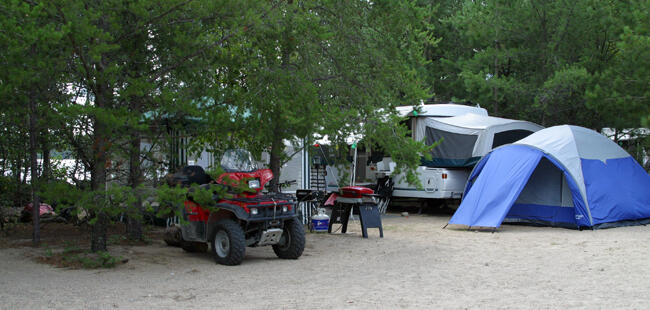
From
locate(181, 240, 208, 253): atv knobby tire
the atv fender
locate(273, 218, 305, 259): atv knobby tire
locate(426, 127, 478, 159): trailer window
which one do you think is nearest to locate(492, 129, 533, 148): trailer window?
locate(426, 127, 478, 159): trailer window

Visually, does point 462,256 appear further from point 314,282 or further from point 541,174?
point 541,174

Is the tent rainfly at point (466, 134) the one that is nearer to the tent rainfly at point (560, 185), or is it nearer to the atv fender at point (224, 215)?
the tent rainfly at point (560, 185)

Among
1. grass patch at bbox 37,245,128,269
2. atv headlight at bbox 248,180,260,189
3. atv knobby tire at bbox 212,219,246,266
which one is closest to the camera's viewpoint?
grass patch at bbox 37,245,128,269

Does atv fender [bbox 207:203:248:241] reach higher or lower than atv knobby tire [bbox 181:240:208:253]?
higher

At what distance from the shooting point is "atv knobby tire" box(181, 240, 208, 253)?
30.6 ft

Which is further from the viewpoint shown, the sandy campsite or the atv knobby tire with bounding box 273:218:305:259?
the atv knobby tire with bounding box 273:218:305:259

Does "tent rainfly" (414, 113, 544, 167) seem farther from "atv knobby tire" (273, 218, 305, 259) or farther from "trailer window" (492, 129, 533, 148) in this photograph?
"atv knobby tire" (273, 218, 305, 259)

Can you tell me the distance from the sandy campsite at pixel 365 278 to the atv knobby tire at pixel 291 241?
0.18 meters

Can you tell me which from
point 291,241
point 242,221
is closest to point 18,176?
point 242,221

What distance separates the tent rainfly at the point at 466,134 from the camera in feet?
49.9

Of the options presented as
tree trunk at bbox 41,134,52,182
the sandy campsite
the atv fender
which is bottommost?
the sandy campsite

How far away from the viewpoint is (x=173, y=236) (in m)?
9.75

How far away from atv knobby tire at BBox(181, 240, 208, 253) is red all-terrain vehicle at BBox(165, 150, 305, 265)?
18 centimetres

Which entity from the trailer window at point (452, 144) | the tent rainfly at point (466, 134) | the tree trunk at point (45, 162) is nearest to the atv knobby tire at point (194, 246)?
the tree trunk at point (45, 162)
